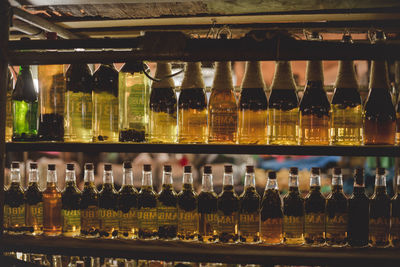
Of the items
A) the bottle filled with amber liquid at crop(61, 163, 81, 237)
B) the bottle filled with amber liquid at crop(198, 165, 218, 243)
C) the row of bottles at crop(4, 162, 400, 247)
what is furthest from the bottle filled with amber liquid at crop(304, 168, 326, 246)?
the bottle filled with amber liquid at crop(61, 163, 81, 237)

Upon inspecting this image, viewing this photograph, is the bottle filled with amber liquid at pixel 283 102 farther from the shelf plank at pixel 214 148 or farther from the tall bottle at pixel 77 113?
the tall bottle at pixel 77 113

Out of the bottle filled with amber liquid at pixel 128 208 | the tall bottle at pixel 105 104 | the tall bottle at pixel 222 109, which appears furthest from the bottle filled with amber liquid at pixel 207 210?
the tall bottle at pixel 105 104

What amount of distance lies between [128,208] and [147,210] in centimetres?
9

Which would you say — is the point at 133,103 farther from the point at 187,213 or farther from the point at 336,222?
the point at 336,222

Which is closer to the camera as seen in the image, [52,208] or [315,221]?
[315,221]

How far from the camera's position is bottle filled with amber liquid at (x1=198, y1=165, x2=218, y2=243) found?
1.41m

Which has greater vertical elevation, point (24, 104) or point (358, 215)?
point (24, 104)

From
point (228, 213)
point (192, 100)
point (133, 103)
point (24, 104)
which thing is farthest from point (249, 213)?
point (24, 104)

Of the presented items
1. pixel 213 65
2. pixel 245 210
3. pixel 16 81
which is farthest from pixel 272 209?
pixel 16 81

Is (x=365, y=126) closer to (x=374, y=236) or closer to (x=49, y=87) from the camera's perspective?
(x=374, y=236)

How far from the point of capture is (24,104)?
1677 millimetres

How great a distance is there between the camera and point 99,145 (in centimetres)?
135

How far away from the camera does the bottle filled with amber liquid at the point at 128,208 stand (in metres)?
1.47

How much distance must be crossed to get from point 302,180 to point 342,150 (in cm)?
174
